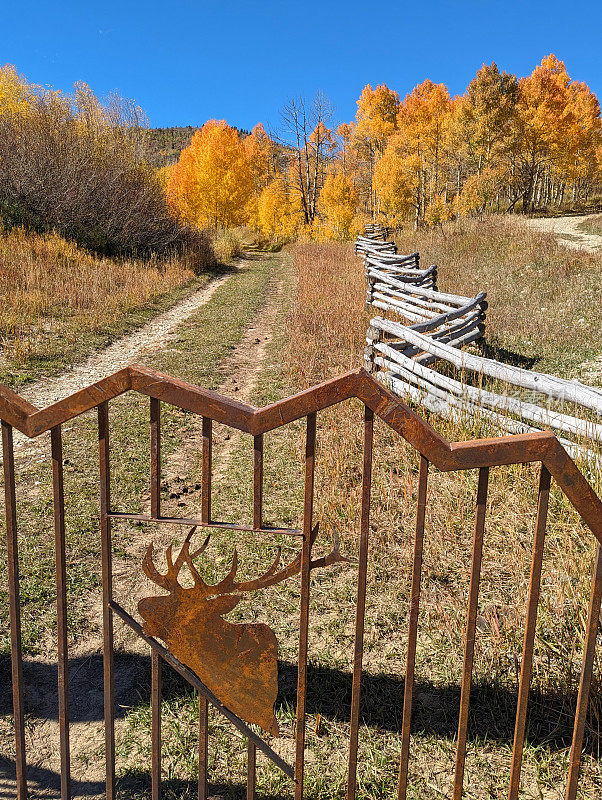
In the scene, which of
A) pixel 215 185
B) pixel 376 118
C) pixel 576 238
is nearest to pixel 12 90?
pixel 215 185

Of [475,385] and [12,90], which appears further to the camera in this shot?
[12,90]

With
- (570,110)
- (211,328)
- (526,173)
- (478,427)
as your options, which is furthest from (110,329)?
(570,110)

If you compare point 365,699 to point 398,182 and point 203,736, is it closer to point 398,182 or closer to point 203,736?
point 203,736

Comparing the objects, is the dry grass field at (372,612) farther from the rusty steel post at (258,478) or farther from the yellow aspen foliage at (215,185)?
the yellow aspen foliage at (215,185)

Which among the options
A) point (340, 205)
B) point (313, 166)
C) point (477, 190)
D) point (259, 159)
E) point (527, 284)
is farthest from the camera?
point (259, 159)

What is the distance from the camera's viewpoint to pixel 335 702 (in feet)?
8.68

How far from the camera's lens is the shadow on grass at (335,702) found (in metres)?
2.33

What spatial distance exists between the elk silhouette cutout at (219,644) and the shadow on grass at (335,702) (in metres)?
1.08

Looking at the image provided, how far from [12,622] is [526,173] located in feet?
122

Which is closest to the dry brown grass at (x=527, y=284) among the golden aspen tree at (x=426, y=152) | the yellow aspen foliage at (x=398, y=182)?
the yellow aspen foliage at (x=398, y=182)

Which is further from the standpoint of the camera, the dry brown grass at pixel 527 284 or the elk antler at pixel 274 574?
the dry brown grass at pixel 527 284

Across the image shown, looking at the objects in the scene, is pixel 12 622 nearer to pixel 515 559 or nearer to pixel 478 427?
pixel 515 559

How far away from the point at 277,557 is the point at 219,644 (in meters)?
0.24

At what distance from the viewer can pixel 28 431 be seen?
1463 mm
